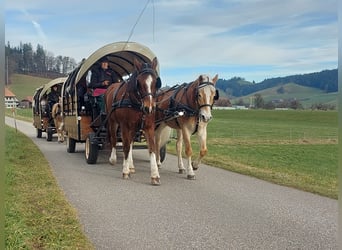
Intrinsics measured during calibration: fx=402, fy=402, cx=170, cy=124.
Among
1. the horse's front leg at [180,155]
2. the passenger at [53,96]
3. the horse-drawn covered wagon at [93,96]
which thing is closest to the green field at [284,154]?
the horse's front leg at [180,155]

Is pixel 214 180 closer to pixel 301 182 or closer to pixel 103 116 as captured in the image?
pixel 301 182

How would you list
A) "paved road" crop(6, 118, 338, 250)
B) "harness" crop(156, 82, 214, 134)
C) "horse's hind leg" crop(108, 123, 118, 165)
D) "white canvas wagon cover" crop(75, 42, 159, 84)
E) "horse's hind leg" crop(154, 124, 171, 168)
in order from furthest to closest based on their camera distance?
"white canvas wagon cover" crop(75, 42, 159, 84)
"horse's hind leg" crop(154, 124, 171, 168)
"horse's hind leg" crop(108, 123, 118, 165)
"harness" crop(156, 82, 214, 134)
"paved road" crop(6, 118, 338, 250)

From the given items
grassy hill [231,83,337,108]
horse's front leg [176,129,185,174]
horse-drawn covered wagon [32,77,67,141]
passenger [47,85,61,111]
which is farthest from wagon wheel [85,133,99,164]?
passenger [47,85,61,111]

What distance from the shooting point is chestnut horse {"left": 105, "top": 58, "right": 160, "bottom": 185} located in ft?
25.6

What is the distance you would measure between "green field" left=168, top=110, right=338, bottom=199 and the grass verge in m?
2.91

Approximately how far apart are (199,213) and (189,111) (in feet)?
10.5

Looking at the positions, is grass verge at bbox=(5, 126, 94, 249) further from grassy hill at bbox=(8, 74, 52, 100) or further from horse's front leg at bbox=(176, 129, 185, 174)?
horse's front leg at bbox=(176, 129, 185, 174)

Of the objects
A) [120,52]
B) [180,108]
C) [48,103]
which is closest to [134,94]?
[180,108]

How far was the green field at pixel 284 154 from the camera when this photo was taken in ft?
28.0

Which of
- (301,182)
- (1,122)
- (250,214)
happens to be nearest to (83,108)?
(301,182)

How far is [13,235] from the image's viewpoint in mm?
4207

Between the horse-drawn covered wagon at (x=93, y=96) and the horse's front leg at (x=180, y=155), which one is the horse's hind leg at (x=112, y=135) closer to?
the horse-drawn covered wagon at (x=93, y=96)

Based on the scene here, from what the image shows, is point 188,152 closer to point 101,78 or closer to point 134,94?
point 134,94

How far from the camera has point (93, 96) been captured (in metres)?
11.4
